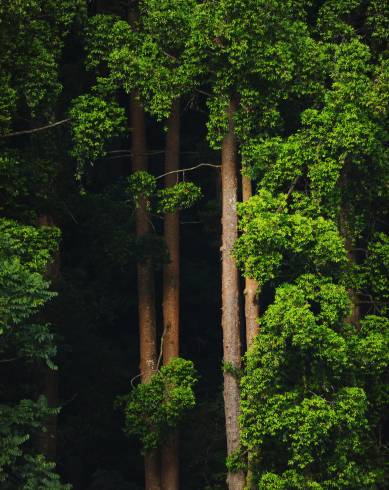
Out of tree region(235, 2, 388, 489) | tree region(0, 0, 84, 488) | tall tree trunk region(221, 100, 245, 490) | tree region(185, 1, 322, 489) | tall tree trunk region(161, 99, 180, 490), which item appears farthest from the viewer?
tall tree trunk region(161, 99, 180, 490)

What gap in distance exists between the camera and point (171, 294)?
27750 millimetres

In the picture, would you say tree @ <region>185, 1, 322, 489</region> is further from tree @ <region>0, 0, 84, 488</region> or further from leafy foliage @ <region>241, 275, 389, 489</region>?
tree @ <region>0, 0, 84, 488</region>

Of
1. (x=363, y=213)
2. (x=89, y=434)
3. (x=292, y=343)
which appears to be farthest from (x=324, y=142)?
(x=89, y=434)

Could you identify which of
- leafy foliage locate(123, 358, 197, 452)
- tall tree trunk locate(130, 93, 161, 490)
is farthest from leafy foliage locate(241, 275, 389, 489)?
tall tree trunk locate(130, 93, 161, 490)

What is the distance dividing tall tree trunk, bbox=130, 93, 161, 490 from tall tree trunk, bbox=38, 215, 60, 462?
67.8 inches

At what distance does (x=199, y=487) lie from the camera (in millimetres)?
28344

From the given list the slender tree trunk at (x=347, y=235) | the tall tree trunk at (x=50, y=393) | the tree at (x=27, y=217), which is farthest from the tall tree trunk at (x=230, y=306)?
the tall tree trunk at (x=50, y=393)

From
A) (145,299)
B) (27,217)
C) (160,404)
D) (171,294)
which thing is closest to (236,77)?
(27,217)

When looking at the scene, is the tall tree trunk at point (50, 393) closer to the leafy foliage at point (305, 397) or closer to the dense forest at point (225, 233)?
the dense forest at point (225, 233)

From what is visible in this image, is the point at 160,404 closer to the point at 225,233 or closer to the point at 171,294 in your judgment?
the point at 171,294

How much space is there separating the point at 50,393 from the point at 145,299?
271 centimetres

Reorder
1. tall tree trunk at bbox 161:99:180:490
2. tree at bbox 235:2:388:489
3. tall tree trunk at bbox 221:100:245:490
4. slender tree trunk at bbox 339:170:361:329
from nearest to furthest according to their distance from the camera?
tree at bbox 235:2:388:489, tall tree trunk at bbox 221:100:245:490, slender tree trunk at bbox 339:170:361:329, tall tree trunk at bbox 161:99:180:490

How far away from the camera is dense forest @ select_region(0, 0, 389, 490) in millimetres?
23094

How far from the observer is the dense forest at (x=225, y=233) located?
23.1m
